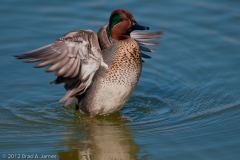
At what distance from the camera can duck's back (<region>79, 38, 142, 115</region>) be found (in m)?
7.21

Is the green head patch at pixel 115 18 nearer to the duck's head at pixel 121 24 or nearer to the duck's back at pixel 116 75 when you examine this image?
the duck's head at pixel 121 24

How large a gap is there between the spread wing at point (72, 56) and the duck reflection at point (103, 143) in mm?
668

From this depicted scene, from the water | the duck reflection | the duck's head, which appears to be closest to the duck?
the duck's head

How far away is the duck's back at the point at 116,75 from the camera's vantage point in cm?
721

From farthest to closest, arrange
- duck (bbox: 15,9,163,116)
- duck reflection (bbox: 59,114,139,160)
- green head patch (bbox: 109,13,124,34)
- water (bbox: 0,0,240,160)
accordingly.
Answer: green head patch (bbox: 109,13,124,34) < duck (bbox: 15,9,163,116) < water (bbox: 0,0,240,160) < duck reflection (bbox: 59,114,139,160)

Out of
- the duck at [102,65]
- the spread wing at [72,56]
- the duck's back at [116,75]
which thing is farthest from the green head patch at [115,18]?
the spread wing at [72,56]

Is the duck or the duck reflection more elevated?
the duck

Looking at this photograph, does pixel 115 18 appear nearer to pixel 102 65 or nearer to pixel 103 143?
pixel 102 65

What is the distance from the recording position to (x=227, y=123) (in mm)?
7270

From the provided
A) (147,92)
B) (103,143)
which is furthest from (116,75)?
(147,92)

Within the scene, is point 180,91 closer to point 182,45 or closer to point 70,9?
point 182,45

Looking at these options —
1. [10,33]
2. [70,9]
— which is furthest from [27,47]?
[70,9]

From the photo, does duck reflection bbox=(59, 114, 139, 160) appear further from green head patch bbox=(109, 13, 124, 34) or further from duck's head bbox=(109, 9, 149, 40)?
green head patch bbox=(109, 13, 124, 34)

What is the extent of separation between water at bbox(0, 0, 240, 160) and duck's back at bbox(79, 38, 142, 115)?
1.26ft
